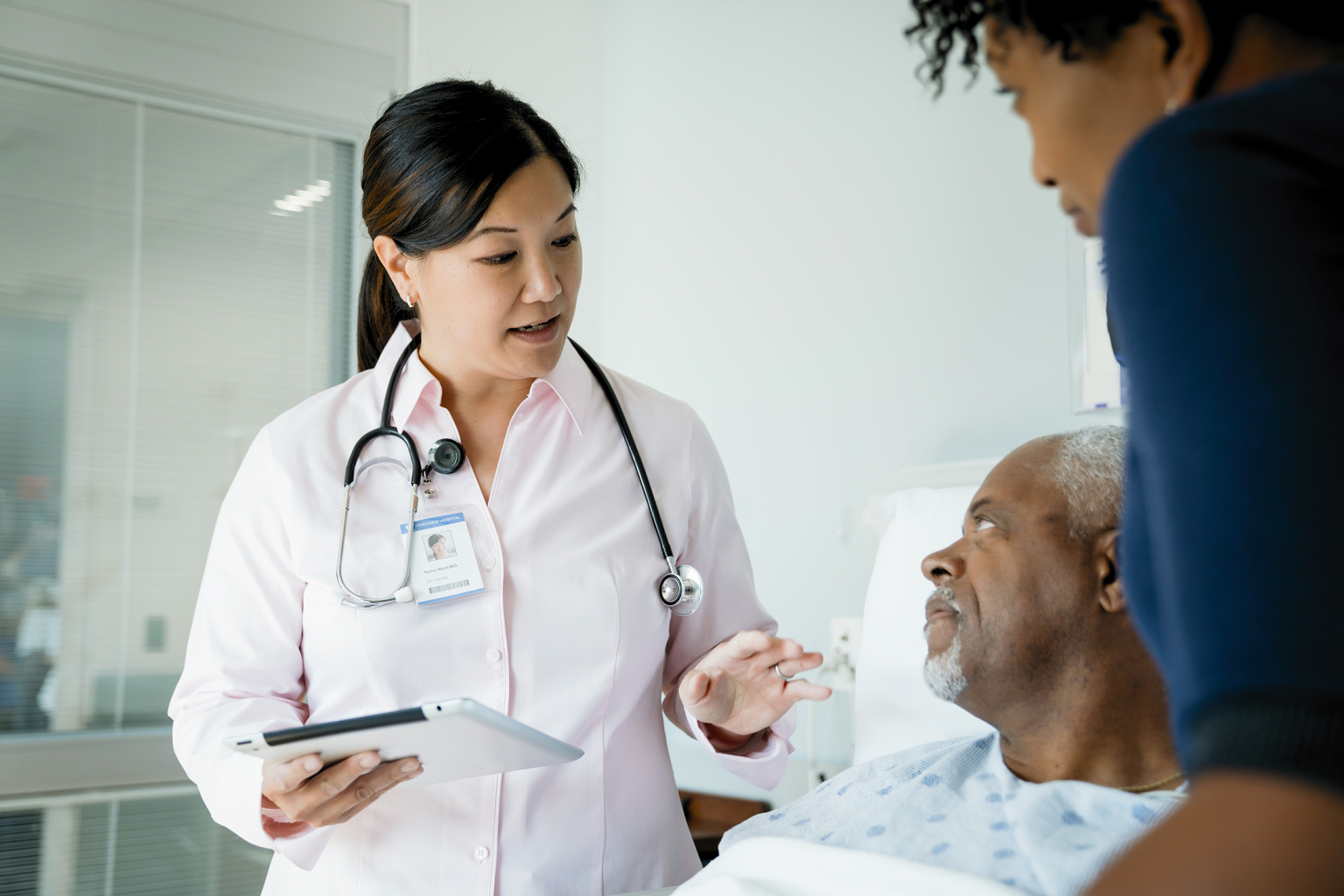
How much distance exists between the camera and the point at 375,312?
1.64 metres

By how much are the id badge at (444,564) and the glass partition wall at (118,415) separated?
59.6 inches

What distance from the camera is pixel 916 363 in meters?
2.07

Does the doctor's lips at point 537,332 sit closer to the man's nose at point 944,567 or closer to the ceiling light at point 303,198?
the man's nose at point 944,567

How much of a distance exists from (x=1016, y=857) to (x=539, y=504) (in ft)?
2.39

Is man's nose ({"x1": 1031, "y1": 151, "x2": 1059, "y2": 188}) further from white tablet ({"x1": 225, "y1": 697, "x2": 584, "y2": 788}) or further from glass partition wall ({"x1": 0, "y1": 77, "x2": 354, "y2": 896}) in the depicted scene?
glass partition wall ({"x1": 0, "y1": 77, "x2": 354, "y2": 896})

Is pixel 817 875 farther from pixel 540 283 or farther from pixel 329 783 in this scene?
pixel 540 283

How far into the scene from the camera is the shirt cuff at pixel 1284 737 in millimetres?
281

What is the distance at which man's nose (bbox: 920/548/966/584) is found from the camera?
1344 millimetres

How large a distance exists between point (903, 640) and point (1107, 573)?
43 cm

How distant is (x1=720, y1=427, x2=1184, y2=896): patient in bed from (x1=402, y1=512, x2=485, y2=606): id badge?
0.47 meters

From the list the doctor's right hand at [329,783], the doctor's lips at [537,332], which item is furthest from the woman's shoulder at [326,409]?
the doctor's right hand at [329,783]

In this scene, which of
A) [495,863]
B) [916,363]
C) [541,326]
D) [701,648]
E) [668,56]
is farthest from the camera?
[668,56]

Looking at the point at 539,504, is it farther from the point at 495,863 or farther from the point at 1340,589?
the point at 1340,589

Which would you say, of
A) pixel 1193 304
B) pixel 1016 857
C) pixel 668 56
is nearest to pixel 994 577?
pixel 1016 857
